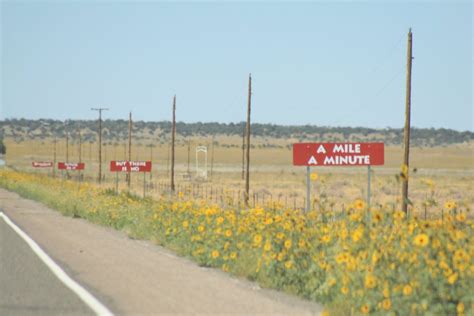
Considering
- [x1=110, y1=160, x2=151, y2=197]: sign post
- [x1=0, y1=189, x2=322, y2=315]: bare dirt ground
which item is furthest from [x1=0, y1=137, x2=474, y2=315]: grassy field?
[x1=110, y1=160, x2=151, y2=197]: sign post

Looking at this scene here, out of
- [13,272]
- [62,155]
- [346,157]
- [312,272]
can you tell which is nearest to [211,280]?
[312,272]

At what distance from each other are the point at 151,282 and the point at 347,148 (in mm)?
11977

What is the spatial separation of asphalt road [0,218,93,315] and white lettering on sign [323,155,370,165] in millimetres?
9617

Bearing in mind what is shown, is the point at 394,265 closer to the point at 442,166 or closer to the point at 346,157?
the point at 346,157

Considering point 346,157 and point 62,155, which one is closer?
point 346,157

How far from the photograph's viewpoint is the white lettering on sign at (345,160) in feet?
78.2

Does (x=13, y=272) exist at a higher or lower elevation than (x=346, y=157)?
lower

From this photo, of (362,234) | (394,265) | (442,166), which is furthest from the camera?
(442,166)

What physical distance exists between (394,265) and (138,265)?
6810mm

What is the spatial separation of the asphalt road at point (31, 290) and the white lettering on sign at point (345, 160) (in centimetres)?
962

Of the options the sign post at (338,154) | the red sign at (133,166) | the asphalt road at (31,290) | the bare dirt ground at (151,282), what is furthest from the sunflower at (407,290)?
the red sign at (133,166)

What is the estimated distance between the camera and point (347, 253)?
404 inches

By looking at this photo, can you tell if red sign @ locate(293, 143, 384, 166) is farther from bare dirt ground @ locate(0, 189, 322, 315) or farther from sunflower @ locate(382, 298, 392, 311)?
sunflower @ locate(382, 298, 392, 311)

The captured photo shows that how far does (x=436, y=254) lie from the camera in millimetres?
9508
